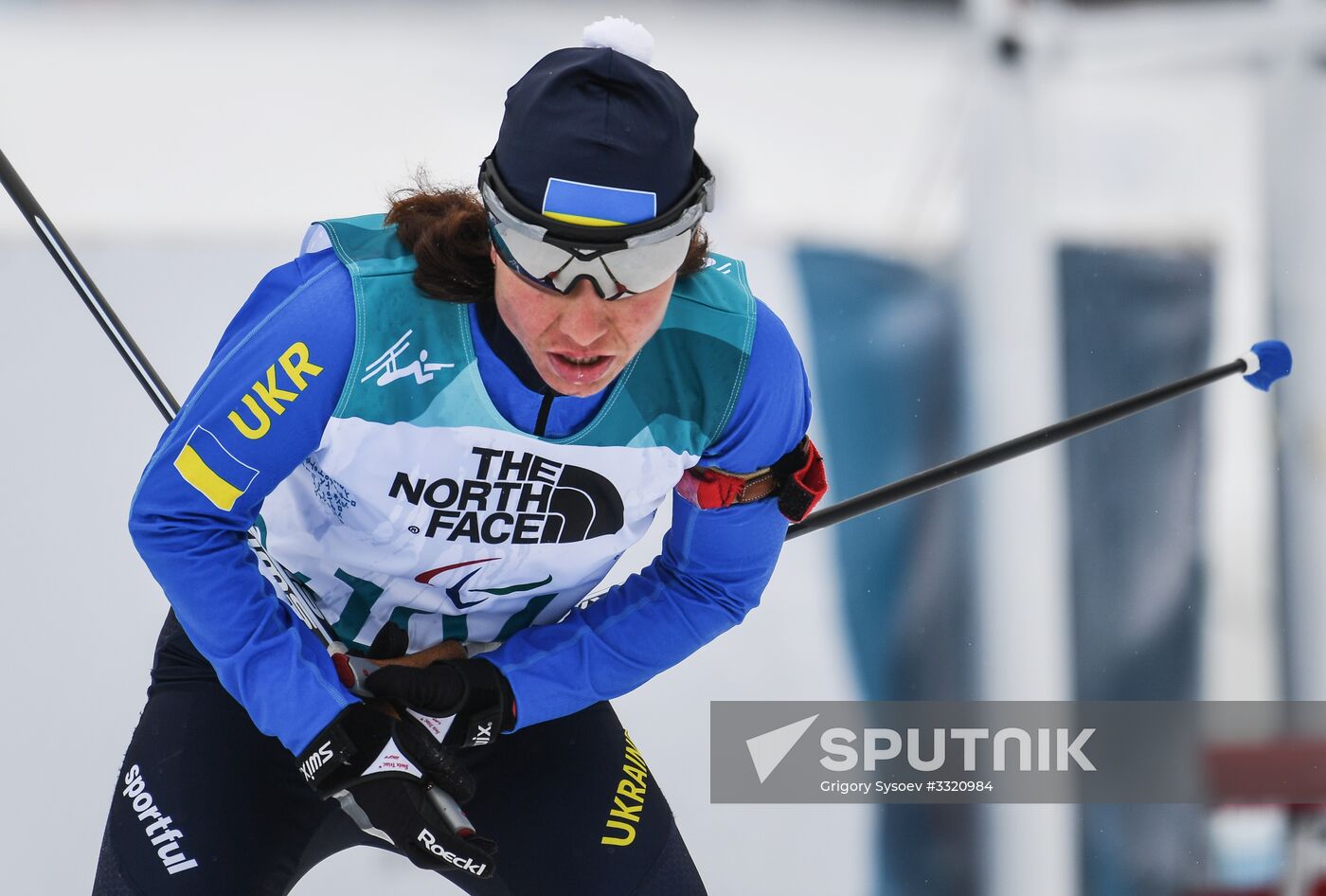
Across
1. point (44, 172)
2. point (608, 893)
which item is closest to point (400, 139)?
point (44, 172)

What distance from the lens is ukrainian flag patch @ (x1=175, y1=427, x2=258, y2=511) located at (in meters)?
1.12

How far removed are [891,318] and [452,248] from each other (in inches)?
65.8

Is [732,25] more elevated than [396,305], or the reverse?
[732,25]

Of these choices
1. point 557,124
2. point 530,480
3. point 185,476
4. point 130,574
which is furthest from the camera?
point 130,574

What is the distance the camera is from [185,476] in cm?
113

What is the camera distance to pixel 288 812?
129cm

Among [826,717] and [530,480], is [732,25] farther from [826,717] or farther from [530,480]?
[530,480]


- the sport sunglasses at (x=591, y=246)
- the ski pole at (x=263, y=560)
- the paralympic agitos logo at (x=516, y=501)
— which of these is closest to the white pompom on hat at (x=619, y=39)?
the sport sunglasses at (x=591, y=246)

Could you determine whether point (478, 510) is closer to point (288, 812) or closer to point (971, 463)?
point (288, 812)

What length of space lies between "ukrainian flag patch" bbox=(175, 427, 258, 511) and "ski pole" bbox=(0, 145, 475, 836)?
0.58 ft

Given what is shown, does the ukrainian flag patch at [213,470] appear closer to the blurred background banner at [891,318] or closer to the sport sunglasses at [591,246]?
the sport sunglasses at [591,246]

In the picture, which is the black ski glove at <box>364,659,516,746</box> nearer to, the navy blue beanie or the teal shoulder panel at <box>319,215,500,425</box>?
the teal shoulder panel at <box>319,215,500,425</box>

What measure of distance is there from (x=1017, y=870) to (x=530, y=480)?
5.79 feet

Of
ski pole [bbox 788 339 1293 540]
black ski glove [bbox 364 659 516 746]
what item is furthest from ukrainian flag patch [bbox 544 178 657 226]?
ski pole [bbox 788 339 1293 540]
